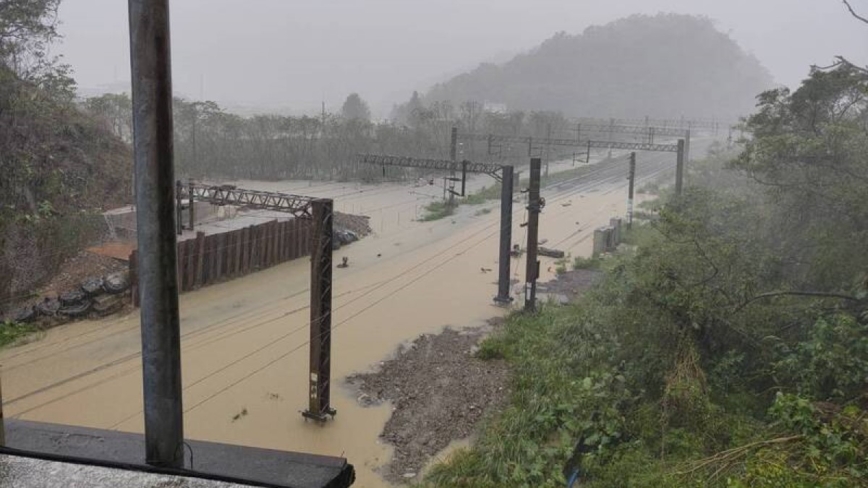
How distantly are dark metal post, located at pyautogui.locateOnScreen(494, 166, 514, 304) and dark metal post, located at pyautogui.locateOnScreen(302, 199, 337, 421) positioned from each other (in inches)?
329

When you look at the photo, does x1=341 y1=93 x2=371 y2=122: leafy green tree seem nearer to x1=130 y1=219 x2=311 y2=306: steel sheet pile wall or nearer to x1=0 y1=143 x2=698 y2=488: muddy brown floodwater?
x1=0 y1=143 x2=698 y2=488: muddy brown floodwater

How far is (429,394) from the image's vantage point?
43.8 ft

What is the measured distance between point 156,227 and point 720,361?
11606 millimetres

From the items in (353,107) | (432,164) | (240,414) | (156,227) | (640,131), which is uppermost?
(353,107)

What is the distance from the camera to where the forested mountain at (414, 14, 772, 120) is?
393 feet

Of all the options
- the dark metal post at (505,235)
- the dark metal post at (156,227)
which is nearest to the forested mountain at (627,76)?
the dark metal post at (505,235)

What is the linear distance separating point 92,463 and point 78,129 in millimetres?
29349

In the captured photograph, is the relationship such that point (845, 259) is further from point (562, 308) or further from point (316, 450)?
point (316, 450)

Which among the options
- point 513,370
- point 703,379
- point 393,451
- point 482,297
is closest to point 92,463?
point 393,451

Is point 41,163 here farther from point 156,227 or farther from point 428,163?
point 156,227

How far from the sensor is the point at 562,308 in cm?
1867

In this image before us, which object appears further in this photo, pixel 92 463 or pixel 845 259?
pixel 845 259

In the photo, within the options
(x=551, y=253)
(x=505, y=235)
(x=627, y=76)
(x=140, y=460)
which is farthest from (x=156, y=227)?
(x=627, y=76)

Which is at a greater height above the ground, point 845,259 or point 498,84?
point 498,84
